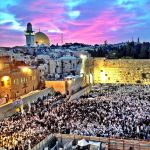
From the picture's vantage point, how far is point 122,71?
4109 centimetres

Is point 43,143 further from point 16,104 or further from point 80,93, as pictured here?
point 80,93

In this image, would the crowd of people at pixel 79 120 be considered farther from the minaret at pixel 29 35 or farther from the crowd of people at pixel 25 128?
the minaret at pixel 29 35

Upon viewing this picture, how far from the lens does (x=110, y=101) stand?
27.2m

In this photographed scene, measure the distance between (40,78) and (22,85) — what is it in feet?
17.0

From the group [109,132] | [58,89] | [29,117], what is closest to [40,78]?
[58,89]

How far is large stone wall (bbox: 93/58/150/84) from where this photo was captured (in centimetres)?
4016

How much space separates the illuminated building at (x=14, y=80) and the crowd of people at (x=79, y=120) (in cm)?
238

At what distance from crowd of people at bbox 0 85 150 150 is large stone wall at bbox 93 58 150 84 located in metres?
12.0

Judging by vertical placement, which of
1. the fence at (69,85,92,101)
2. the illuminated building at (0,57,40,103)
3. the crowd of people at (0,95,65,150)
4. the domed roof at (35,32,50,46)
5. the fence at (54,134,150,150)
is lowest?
the fence at (54,134,150,150)

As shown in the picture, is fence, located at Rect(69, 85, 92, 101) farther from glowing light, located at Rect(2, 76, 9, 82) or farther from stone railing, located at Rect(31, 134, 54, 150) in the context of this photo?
stone railing, located at Rect(31, 134, 54, 150)

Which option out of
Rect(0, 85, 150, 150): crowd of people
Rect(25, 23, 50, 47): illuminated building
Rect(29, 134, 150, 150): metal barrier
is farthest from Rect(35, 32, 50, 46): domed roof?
Rect(29, 134, 150, 150): metal barrier

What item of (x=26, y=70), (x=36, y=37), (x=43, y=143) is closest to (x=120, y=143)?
(x=43, y=143)

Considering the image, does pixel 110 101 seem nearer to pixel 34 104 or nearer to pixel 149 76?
pixel 34 104

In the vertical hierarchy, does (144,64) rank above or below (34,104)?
above
